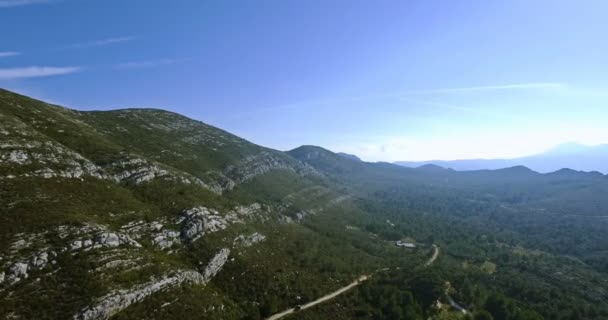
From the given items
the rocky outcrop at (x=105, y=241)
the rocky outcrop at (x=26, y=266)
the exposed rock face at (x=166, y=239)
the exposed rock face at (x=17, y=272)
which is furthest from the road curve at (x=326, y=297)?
the exposed rock face at (x=17, y=272)

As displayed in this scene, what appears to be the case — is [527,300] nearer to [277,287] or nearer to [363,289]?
[363,289]

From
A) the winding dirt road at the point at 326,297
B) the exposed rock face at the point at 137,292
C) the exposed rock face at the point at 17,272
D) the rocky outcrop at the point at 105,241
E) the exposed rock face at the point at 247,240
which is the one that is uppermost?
the rocky outcrop at the point at 105,241

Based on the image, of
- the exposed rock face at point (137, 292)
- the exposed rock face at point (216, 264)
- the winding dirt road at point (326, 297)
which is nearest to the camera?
the exposed rock face at point (137, 292)

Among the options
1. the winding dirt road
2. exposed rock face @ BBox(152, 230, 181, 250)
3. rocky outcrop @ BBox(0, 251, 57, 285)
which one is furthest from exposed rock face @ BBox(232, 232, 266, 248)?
rocky outcrop @ BBox(0, 251, 57, 285)

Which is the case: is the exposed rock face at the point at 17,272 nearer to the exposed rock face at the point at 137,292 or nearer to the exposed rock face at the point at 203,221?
the exposed rock face at the point at 137,292

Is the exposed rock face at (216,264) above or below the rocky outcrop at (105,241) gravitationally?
below

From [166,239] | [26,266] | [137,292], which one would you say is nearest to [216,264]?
[166,239]

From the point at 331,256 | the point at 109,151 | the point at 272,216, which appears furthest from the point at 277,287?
the point at 109,151

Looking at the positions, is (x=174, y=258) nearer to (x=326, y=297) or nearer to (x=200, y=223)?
(x=200, y=223)
